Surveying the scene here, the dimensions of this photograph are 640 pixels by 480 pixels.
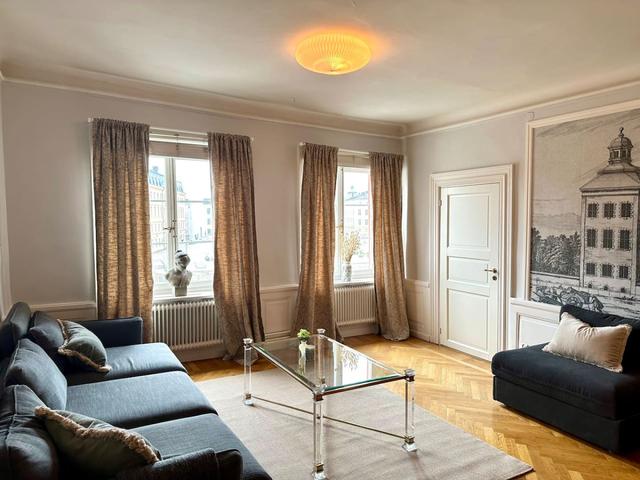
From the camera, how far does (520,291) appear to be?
4.30m

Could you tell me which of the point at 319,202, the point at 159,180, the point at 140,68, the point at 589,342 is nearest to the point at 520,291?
the point at 589,342

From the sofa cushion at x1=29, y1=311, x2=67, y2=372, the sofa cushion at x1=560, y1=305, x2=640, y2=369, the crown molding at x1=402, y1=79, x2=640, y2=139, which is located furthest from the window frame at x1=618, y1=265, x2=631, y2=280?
the sofa cushion at x1=29, y1=311, x2=67, y2=372

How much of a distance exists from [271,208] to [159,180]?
3.88 feet

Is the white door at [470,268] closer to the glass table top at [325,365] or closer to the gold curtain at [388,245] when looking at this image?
the gold curtain at [388,245]

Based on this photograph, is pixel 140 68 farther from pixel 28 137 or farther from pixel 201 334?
pixel 201 334

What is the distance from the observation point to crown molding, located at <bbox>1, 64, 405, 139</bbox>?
360 cm

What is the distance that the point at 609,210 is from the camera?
3582mm

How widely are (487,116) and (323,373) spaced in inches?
128

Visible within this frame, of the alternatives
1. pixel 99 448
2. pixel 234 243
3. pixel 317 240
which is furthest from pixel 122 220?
pixel 99 448

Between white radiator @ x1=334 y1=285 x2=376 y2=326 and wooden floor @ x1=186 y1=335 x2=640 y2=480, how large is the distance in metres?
0.26

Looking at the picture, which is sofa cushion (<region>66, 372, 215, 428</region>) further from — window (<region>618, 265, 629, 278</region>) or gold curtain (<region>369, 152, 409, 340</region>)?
window (<region>618, 265, 629, 278</region>)

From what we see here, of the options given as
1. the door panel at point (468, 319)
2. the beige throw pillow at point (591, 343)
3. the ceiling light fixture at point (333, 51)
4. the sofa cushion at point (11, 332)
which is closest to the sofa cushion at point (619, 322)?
the beige throw pillow at point (591, 343)

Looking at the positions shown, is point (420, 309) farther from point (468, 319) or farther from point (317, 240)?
point (317, 240)

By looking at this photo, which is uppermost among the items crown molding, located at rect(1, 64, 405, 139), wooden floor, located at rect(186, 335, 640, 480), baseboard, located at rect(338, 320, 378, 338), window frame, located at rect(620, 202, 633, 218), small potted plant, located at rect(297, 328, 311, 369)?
crown molding, located at rect(1, 64, 405, 139)
